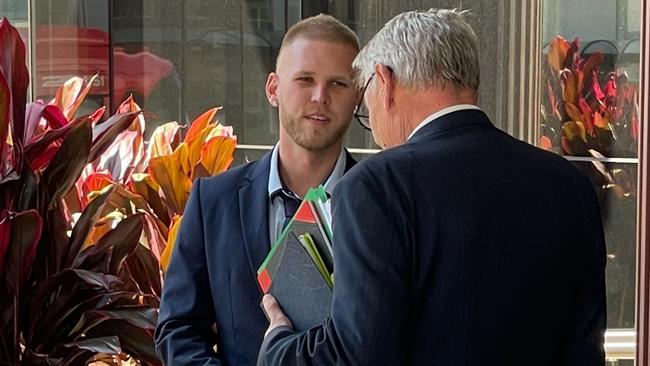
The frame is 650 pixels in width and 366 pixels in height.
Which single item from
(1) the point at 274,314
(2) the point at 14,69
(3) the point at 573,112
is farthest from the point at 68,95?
(1) the point at 274,314

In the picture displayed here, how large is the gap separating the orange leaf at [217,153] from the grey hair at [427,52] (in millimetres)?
1877

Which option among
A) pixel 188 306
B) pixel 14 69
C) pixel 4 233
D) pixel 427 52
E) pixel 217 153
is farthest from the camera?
pixel 217 153

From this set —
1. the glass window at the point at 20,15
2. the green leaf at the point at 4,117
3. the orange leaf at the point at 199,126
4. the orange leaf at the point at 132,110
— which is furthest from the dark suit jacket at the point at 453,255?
the glass window at the point at 20,15

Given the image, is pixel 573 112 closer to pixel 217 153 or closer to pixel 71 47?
pixel 217 153

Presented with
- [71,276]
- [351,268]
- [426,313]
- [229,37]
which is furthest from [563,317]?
[229,37]

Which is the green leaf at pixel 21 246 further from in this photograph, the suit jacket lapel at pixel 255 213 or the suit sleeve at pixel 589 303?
the suit sleeve at pixel 589 303

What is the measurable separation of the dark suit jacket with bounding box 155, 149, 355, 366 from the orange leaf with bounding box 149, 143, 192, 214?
1.31m

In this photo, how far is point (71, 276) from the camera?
3143 millimetres

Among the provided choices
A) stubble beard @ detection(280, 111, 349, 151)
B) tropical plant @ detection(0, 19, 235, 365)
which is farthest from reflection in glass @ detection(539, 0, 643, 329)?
stubble beard @ detection(280, 111, 349, 151)

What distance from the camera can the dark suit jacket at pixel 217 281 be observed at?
216 cm

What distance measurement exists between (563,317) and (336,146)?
2.00 ft

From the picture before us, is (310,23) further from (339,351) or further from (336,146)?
(339,351)

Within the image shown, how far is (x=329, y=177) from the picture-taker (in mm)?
2270

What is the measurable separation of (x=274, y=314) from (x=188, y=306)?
0.34 metres
